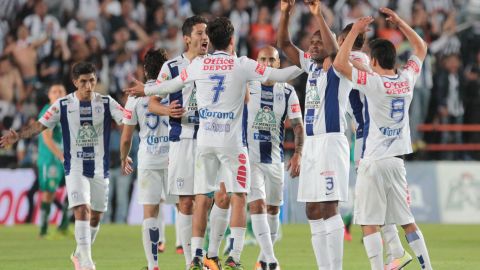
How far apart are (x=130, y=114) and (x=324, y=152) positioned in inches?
121

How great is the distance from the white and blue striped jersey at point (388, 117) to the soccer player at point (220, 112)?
3.00 feet

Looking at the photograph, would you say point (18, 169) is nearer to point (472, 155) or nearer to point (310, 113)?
point (472, 155)

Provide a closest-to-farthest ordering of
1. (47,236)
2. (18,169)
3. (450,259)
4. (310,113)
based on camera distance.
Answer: (310,113), (450,259), (47,236), (18,169)

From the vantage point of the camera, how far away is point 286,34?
11.4m

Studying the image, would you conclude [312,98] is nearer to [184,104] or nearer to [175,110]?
[175,110]

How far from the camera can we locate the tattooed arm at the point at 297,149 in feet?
43.7

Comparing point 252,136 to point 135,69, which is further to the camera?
point 135,69

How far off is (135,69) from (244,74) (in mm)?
13992

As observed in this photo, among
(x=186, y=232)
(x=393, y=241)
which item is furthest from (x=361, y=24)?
(x=186, y=232)

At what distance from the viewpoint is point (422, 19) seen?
27062mm

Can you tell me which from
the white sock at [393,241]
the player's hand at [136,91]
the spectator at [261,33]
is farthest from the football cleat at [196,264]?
the spectator at [261,33]

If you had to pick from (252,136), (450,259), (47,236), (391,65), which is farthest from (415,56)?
(47,236)

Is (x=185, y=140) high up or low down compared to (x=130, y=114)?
down

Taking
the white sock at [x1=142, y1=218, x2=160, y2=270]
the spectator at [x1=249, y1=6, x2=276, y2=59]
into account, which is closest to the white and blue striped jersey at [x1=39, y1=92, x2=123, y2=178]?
the white sock at [x1=142, y1=218, x2=160, y2=270]
